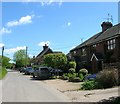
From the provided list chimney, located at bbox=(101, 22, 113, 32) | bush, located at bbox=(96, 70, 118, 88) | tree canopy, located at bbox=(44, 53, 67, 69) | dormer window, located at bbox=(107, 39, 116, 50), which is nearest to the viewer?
bush, located at bbox=(96, 70, 118, 88)

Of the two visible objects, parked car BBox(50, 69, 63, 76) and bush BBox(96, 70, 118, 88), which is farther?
parked car BBox(50, 69, 63, 76)

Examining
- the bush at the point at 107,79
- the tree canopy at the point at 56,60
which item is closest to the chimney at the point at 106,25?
the tree canopy at the point at 56,60

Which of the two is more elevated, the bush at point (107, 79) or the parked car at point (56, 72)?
the parked car at point (56, 72)

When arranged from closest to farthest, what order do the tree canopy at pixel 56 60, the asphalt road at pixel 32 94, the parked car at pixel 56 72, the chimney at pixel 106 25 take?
Result: the asphalt road at pixel 32 94
the tree canopy at pixel 56 60
the parked car at pixel 56 72
the chimney at pixel 106 25

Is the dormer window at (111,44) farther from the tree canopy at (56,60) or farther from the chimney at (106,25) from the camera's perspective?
the chimney at (106,25)

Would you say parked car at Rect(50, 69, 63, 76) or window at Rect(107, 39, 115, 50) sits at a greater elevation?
window at Rect(107, 39, 115, 50)

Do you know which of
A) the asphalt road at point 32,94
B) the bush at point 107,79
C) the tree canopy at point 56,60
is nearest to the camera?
the asphalt road at point 32,94

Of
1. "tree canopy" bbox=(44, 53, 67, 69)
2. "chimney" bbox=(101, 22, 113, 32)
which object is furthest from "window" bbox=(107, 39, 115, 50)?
"chimney" bbox=(101, 22, 113, 32)

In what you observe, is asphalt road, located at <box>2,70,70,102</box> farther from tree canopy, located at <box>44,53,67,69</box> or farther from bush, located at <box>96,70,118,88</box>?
tree canopy, located at <box>44,53,67,69</box>

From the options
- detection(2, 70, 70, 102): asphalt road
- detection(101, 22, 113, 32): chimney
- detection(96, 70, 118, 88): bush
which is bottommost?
detection(2, 70, 70, 102): asphalt road

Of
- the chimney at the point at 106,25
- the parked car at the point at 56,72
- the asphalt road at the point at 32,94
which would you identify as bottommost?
the asphalt road at the point at 32,94

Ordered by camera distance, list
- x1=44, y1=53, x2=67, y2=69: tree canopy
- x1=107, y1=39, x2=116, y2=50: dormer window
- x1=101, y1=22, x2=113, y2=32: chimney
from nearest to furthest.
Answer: x1=107, y1=39, x2=116, y2=50: dormer window < x1=44, y1=53, x2=67, y2=69: tree canopy < x1=101, y1=22, x2=113, y2=32: chimney

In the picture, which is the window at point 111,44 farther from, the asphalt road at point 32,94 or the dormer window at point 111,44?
the asphalt road at point 32,94

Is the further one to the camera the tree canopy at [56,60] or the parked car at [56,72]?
the parked car at [56,72]
